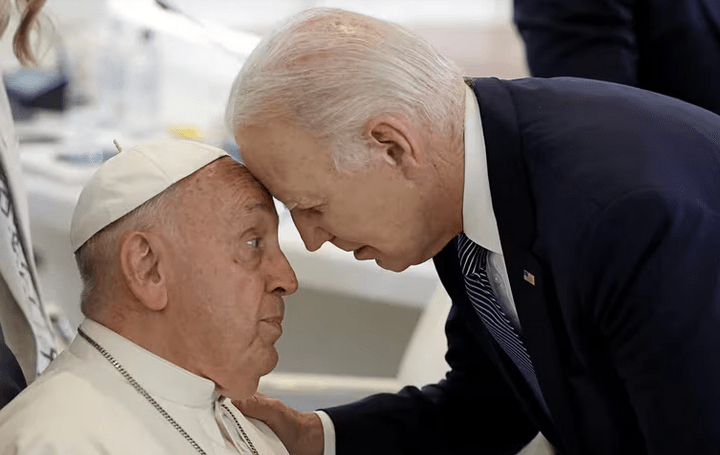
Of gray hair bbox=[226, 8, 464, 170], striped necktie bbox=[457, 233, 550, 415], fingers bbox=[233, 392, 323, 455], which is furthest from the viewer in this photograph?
fingers bbox=[233, 392, 323, 455]

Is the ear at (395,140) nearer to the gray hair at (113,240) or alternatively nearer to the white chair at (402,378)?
the gray hair at (113,240)

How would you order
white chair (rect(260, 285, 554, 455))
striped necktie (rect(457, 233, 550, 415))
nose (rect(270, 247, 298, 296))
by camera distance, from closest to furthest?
nose (rect(270, 247, 298, 296)) → striped necktie (rect(457, 233, 550, 415)) → white chair (rect(260, 285, 554, 455))

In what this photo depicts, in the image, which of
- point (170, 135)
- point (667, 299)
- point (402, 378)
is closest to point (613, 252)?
point (667, 299)

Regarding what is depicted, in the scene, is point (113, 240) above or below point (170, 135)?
above

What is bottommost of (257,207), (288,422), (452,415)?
(452,415)

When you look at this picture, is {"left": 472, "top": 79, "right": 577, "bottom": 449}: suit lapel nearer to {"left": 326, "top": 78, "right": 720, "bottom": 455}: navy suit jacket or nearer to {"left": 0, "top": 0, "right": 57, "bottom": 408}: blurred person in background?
{"left": 326, "top": 78, "right": 720, "bottom": 455}: navy suit jacket

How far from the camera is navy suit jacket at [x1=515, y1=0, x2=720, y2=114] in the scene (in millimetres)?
2111

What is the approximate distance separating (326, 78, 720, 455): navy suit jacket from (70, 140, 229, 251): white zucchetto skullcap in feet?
1.57

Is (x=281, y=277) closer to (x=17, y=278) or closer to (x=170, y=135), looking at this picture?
(x=17, y=278)

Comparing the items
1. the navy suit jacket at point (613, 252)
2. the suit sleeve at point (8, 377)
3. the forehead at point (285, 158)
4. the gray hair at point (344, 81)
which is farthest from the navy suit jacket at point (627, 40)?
the suit sleeve at point (8, 377)

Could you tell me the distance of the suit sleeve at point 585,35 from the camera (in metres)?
2.10

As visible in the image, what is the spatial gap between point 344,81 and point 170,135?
233 cm

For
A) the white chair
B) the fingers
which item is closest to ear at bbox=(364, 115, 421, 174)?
the fingers

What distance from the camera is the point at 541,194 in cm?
133
